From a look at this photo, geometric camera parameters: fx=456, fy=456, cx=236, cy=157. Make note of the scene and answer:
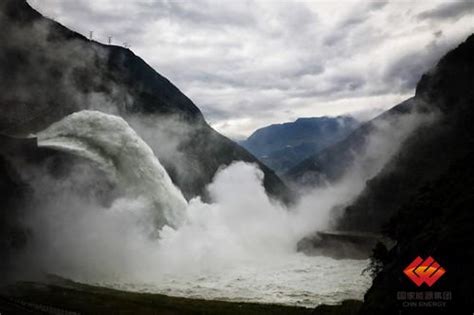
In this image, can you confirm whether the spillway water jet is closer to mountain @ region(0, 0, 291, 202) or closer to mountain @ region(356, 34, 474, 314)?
mountain @ region(0, 0, 291, 202)

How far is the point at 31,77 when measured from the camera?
104500 millimetres

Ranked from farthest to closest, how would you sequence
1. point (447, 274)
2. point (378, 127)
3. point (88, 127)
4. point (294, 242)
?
point (378, 127) → point (294, 242) → point (88, 127) → point (447, 274)

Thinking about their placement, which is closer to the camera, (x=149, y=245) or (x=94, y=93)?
(x=149, y=245)

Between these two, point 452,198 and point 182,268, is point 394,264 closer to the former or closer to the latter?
point 452,198

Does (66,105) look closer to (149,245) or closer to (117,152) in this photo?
(117,152)

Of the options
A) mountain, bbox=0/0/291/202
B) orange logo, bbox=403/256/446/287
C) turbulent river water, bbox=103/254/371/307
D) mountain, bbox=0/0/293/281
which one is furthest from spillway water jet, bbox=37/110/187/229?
orange logo, bbox=403/256/446/287

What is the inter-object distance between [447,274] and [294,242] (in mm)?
89524

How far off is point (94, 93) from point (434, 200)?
9888 cm

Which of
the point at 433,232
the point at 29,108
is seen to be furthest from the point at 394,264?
the point at 29,108

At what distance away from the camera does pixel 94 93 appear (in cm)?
12294

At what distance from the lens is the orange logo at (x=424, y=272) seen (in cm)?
2622

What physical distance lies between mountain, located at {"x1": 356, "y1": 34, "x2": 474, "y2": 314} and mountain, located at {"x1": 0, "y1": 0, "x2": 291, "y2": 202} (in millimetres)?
58638

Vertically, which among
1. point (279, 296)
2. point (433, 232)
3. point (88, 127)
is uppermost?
point (88, 127)

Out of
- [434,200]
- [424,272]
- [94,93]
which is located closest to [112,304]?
[424,272]
